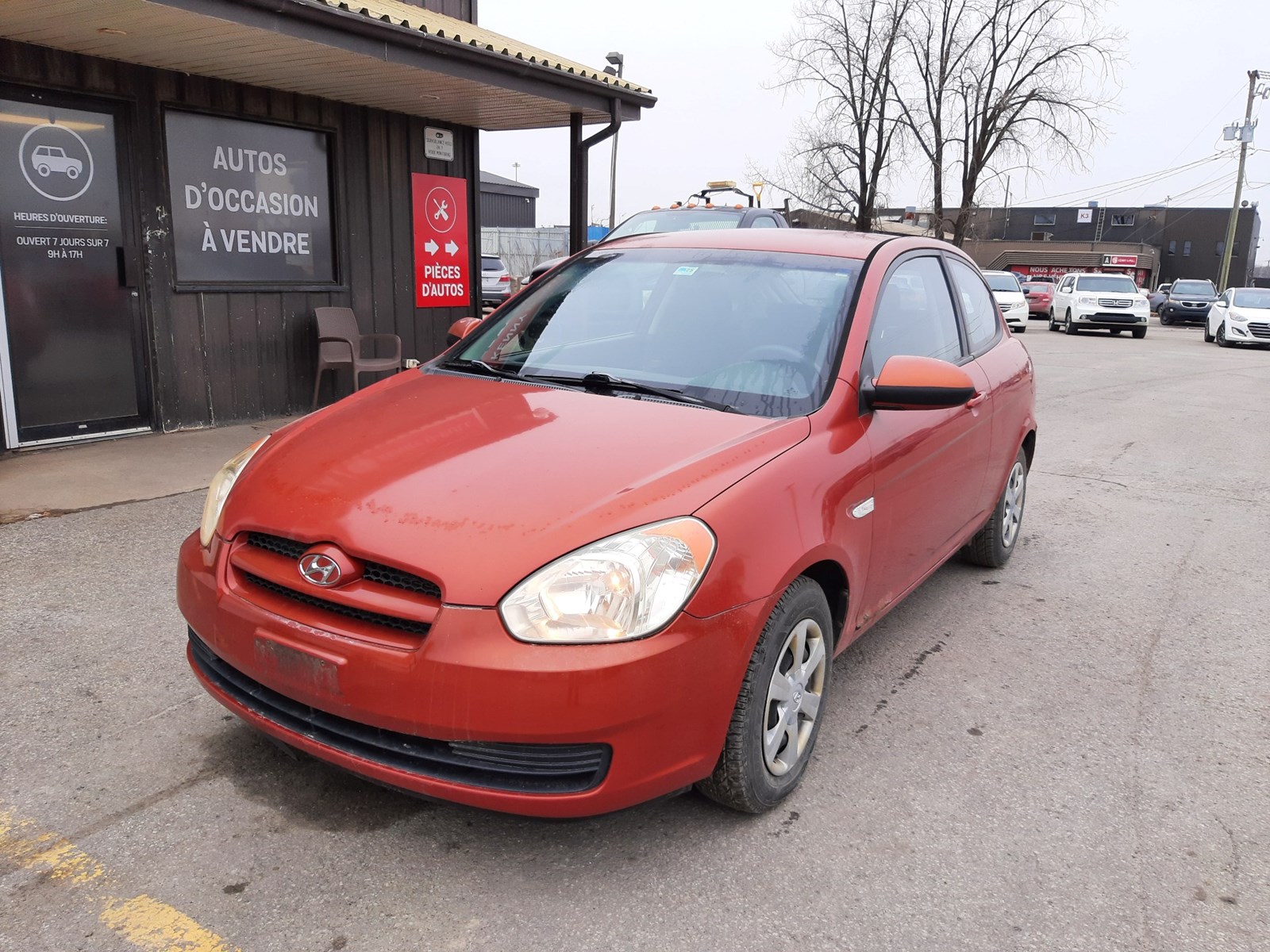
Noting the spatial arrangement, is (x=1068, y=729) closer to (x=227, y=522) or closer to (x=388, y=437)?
(x=388, y=437)

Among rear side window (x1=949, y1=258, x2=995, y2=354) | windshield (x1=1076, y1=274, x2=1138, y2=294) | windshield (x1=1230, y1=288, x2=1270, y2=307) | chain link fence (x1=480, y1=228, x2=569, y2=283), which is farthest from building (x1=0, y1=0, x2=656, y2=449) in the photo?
chain link fence (x1=480, y1=228, x2=569, y2=283)

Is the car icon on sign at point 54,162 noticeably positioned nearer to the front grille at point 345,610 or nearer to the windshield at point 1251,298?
the front grille at point 345,610

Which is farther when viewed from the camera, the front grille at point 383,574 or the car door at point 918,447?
the car door at point 918,447

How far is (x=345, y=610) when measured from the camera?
92.7 inches

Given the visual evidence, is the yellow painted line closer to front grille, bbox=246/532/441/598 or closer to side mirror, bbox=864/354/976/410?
front grille, bbox=246/532/441/598

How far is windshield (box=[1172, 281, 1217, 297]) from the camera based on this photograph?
34406 millimetres

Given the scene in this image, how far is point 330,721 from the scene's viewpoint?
7.88ft

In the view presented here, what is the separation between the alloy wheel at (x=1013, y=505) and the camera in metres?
4.96

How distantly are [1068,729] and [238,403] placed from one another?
685cm

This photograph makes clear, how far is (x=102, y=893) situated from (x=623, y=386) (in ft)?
6.56

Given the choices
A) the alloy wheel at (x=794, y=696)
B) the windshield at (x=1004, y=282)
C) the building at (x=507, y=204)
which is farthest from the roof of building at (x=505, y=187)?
the alloy wheel at (x=794, y=696)

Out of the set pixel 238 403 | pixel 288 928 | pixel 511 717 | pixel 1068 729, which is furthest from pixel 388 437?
pixel 238 403

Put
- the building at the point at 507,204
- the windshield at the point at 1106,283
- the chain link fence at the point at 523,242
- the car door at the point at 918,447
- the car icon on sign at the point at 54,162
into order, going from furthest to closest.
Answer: the building at the point at 507,204, the chain link fence at the point at 523,242, the windshield at the point at 1106,283, the car icon on sign at the point at 54,162, the car door at the point at 918,447

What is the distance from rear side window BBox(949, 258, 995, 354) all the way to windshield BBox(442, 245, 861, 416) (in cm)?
119
